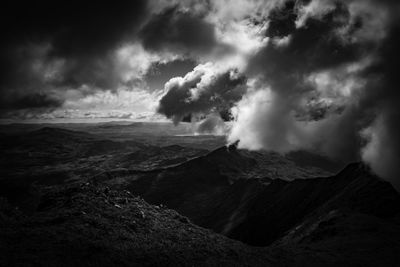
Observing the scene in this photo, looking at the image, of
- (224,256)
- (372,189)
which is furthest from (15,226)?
(372,189)

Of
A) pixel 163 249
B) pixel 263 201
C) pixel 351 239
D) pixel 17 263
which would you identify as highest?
pixel 17 263

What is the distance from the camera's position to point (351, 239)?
55.8m

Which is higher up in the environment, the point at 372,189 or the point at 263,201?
the point at 372,189

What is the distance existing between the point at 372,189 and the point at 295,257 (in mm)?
66578

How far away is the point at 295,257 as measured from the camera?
45.8m

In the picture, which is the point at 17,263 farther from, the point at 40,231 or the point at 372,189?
the point at 372,189

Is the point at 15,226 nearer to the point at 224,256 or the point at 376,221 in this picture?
the point at 224,256

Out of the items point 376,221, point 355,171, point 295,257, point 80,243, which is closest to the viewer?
point 80,243

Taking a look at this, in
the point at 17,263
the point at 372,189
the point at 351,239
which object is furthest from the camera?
the point at 372,189

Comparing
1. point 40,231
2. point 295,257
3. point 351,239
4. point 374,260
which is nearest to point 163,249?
point 40,231

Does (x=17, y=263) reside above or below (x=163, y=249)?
above

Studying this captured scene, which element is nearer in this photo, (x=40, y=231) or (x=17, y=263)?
(x=17, y=263)

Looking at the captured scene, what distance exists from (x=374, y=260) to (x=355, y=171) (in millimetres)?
96755

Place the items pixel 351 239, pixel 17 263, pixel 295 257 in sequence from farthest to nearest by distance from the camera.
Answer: pixel 351 239 → pixel 295 257 → pixel 17 263
